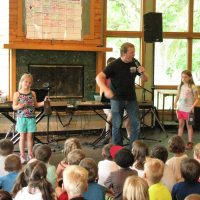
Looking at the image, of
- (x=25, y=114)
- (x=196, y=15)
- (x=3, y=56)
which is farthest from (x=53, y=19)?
(x=196, y=15)

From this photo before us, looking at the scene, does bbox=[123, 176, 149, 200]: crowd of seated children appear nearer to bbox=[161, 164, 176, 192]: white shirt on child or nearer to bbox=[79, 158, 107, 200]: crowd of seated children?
bbox=[79, 158, 107, 200]: crowd of seated children

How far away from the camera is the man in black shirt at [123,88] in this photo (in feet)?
17.5

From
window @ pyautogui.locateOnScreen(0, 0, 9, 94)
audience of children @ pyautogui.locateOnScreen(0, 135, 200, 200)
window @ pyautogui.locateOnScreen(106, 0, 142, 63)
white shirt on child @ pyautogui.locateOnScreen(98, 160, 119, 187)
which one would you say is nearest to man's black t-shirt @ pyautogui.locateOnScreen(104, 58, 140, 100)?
audience of children @ pyautogui.locateOnScreen(0, 135, 200, 200)

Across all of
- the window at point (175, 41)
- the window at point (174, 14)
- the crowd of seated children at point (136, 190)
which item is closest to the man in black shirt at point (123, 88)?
the crowd of seated children at point (136, 190)

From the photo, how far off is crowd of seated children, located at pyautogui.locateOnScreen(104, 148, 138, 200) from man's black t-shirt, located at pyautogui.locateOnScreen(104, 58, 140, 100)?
6.65 feet

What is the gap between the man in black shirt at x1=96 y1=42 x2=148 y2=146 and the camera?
532 cm

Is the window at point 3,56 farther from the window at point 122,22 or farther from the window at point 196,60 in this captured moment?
the window at point 196,60

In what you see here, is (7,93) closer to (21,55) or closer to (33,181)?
(21,55)

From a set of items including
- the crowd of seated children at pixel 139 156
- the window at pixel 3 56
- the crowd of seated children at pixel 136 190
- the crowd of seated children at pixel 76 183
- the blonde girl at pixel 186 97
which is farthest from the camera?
the window at pixel 3 56

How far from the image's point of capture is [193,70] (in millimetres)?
9586

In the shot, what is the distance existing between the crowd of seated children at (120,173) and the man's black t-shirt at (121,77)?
2027 mm

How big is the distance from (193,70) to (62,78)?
3.11m

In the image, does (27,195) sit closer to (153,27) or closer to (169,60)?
(153,27)

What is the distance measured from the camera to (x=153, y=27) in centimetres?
833
